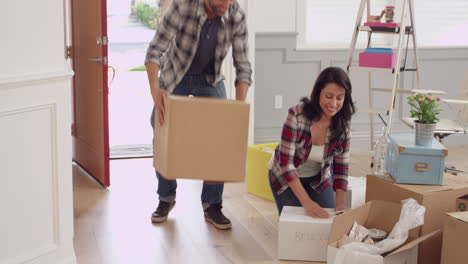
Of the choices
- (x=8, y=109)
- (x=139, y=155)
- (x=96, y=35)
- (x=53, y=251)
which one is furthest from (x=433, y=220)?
(x=139, y=155)

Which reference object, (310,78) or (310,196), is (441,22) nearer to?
(310,78)

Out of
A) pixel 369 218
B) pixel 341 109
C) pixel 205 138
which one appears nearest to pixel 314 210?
pixel 369 218

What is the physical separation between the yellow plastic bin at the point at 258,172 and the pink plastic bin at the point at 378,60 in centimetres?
99

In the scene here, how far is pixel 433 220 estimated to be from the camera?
9.26 feet

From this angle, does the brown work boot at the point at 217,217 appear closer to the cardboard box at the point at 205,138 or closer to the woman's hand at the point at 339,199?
the woman's hand at the point at 339,199

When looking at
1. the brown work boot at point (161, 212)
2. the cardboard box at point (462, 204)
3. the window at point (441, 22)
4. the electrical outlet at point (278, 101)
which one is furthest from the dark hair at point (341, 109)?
the window at point (441, 22)

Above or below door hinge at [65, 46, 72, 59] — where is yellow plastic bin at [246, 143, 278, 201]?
below

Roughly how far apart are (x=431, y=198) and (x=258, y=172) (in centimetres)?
138

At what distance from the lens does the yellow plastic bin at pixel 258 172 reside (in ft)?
12.8

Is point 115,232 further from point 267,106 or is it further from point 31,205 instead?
point 267,106

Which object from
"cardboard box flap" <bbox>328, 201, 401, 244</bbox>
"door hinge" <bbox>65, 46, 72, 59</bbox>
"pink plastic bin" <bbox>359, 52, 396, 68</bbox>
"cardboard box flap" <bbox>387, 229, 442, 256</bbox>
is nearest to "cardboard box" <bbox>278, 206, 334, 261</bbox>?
"cardboard box flap" <bbox>328, 201, 401, 244</bbox>

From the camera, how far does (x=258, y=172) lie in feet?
13.1

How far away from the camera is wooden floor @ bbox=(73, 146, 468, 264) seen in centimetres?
306

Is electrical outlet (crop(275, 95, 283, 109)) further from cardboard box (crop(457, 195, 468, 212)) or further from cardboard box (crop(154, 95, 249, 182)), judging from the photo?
cardboard box (crop(154, 95, 249, 182))
